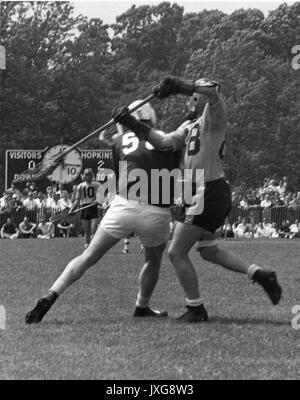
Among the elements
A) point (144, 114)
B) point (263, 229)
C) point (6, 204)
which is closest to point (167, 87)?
point (144, 114)

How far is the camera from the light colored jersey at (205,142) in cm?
766

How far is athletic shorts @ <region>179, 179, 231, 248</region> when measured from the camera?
7844mm

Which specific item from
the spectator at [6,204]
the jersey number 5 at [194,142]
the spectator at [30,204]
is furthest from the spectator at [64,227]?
the jersey number 5 at [194,142]

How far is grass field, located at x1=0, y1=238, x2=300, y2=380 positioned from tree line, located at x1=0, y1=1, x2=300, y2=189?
111ft

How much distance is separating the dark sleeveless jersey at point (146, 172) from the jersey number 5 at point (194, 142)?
0.23 m

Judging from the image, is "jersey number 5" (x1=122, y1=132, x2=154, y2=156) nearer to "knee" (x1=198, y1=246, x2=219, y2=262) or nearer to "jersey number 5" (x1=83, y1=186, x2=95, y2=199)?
"knee" (x1=198, y1=246, x2=219, y2=262)

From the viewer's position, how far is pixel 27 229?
102ft

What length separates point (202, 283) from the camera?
11.5 meters

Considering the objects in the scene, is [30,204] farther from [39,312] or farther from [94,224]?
[39,312]

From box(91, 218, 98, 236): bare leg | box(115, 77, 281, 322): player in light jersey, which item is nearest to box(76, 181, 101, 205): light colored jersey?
box(91, 218, 98, 236): bare leg
